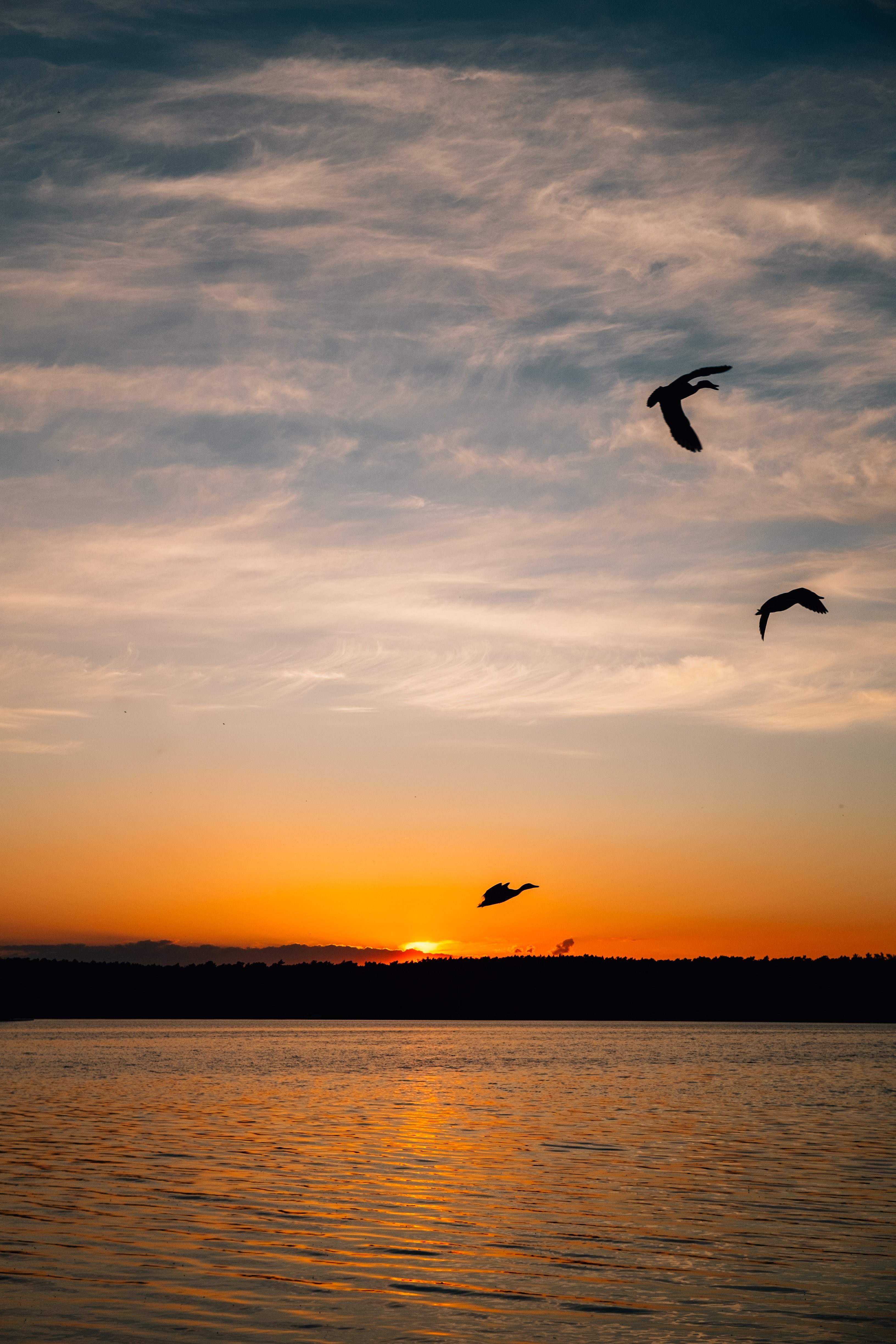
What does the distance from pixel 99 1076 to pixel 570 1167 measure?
40.8 m

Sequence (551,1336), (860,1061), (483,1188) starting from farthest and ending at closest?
(860,1061)
(483,1188)
(551,1336)

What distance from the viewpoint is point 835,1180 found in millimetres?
28781

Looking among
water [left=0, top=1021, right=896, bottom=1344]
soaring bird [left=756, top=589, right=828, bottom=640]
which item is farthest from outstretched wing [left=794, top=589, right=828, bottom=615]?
water [left=0, top=1021, right=896, bottom=1344]

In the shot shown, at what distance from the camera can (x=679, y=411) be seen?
15.8 metres

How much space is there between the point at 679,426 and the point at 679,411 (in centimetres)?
21

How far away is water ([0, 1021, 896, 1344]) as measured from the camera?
16422mm

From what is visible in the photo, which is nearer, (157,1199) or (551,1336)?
(551,1336)

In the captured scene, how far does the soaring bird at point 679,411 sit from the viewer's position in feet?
51.5

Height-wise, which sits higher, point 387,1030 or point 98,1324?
point 98,1324

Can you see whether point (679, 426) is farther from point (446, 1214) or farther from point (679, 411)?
point (446, 1214)

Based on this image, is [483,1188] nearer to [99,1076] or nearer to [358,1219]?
[358,1219]

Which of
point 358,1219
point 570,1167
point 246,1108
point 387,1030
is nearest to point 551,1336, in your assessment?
point 358,1219

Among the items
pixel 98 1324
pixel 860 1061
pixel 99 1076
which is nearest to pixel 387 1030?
pixel 860 1061

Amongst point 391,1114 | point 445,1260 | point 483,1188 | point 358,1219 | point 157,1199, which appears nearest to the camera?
point 445,1260
